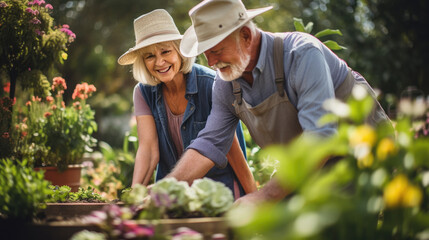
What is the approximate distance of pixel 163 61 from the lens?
2859 mm

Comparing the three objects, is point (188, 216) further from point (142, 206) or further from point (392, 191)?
point (392, 191)

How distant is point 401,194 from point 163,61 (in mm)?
2019

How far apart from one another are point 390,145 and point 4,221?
1.21 meters

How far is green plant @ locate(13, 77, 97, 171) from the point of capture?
3979 millimetres

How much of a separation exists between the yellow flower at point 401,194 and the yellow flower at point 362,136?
112 millimetres

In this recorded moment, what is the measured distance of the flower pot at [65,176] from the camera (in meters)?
4.00

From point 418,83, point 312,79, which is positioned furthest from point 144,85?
point 418,83

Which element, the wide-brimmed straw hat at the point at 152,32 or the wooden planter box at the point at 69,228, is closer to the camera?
the wooden planter box at the point at 69,228

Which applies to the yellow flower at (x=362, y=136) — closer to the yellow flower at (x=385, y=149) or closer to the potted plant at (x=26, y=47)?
the yellow flower at (x=385, y=149)

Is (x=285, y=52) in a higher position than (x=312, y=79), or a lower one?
higher

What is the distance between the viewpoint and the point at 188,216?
155 cm

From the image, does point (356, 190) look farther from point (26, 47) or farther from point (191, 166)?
point (26, 47)

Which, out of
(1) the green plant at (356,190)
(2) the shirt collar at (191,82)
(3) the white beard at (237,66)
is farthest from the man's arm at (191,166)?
(1) the green plant at (356,190)

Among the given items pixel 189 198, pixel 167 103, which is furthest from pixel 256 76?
pixel 167 103
